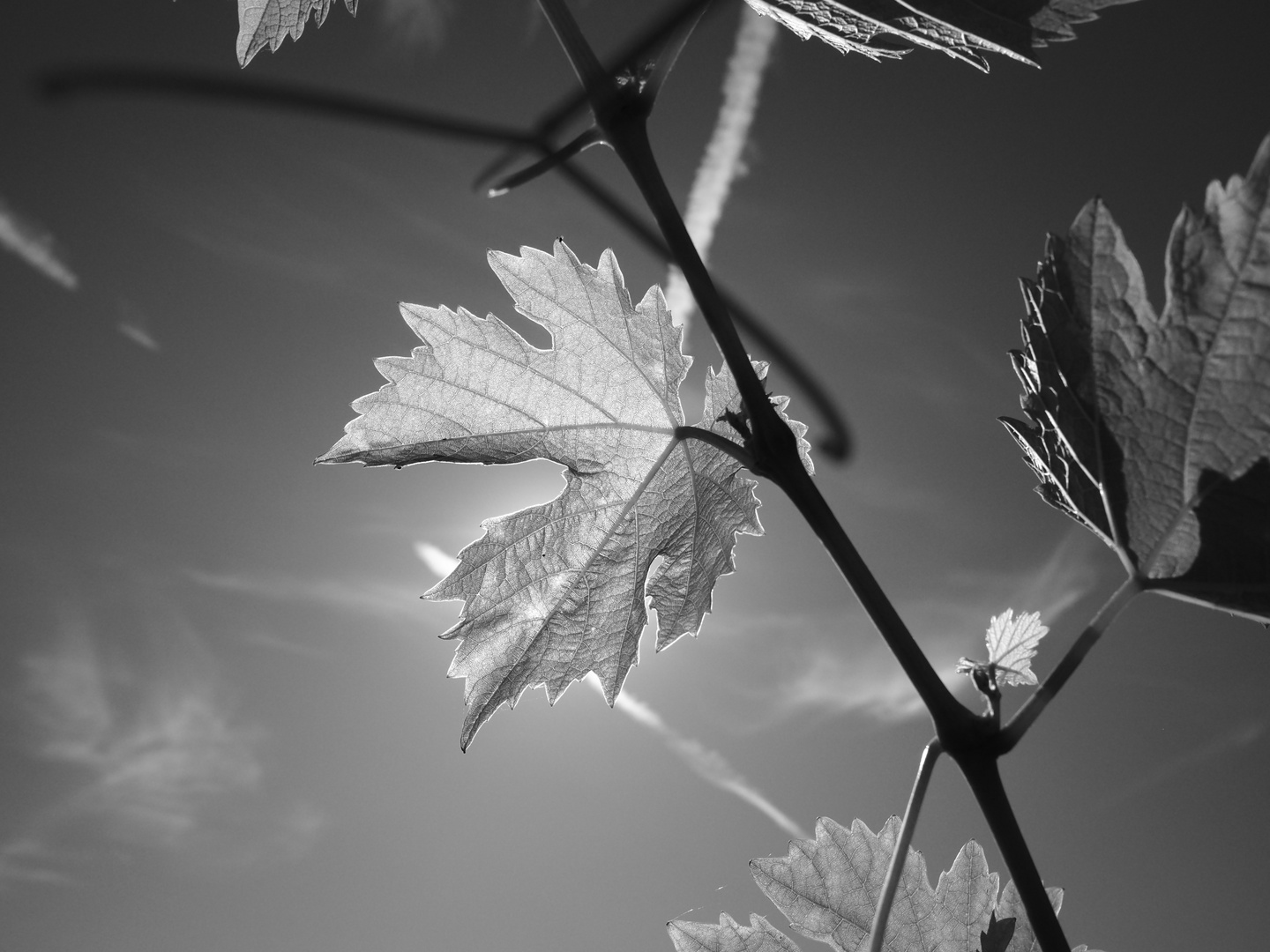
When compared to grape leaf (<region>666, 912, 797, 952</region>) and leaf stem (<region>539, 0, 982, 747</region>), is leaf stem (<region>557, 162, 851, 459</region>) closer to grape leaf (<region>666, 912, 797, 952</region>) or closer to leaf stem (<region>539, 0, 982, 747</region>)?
leaf stem (<region>539, 0, 982, 747</region>)

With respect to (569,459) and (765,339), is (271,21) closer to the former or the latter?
(569,459)

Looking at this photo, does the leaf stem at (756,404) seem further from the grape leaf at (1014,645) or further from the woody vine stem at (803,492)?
the grape leaf at (1014,645)

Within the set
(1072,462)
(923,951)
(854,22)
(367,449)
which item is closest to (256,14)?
(367,449)

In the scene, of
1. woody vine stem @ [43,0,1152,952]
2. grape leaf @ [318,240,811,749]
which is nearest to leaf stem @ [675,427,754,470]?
woody vine stem @ [43,0,1152,952]

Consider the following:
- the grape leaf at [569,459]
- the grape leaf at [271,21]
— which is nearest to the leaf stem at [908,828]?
the grape leaf at [569,459]

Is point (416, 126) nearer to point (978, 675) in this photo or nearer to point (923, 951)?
point (978, 675)
